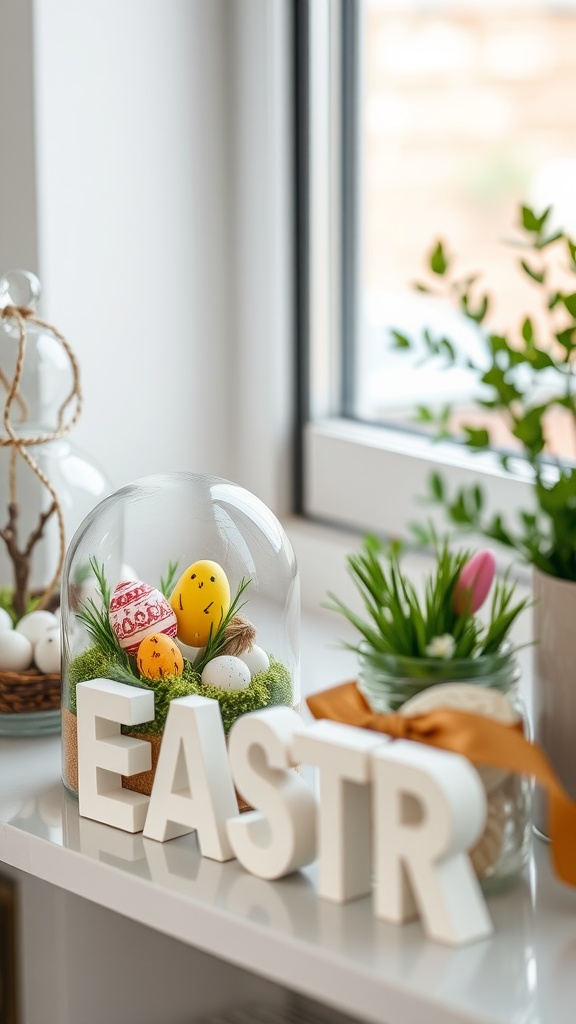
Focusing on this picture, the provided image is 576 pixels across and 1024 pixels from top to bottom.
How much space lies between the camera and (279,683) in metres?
0.77

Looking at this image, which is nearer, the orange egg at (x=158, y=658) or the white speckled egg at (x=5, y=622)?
the orange egg at (x=158, y=658)

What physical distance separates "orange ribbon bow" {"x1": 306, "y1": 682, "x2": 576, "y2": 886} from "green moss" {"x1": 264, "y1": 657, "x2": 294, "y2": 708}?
11 centimetres

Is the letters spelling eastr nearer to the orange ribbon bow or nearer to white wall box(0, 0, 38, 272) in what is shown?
the orange ribbon bow

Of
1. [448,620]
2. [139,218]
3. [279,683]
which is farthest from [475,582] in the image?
[139,218]

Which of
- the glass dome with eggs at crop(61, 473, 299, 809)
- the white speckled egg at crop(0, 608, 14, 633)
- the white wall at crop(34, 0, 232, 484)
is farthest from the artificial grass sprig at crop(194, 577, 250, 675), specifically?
the white wall at crop(34, 0, 232, 484)

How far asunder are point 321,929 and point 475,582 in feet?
0.65

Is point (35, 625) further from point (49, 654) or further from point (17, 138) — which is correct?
point (17, 138)

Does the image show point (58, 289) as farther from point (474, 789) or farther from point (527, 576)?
point (474, 789)

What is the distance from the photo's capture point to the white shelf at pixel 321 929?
57 cm

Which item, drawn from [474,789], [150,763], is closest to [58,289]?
[150,763]

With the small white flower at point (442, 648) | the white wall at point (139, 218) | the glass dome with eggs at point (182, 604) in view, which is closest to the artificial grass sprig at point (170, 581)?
the glass dome with eggs at point (182, 604)

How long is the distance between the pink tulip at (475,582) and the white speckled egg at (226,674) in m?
0.13

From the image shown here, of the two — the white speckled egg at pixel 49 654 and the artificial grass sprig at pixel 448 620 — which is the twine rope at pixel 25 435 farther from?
the artificial grass sprig at pixel 448 620

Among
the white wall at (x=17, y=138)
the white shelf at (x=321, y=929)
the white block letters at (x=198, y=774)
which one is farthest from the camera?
the white wall at (x=17, y=138)
